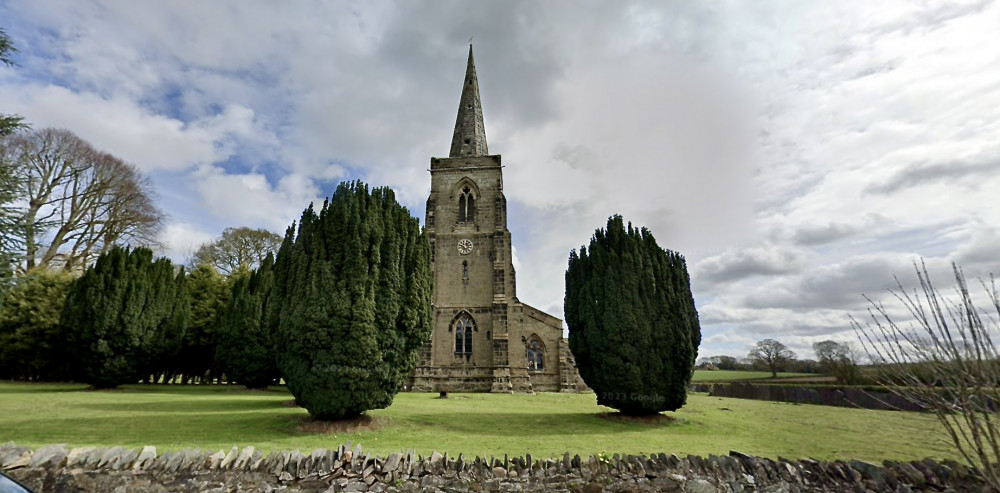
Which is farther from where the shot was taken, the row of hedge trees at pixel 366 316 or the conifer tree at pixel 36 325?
the conifer tree at pixel 36 325

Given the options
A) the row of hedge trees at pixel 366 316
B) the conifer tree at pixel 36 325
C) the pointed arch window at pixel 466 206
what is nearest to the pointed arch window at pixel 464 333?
the pointed arch window at pixel 466 206

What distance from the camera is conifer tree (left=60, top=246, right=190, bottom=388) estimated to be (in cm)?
2081

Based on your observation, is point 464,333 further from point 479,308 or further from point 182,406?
point 182,406

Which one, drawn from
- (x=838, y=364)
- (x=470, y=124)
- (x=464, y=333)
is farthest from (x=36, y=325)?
(x=838, y=364)

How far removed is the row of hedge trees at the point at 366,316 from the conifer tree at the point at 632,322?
37 mm

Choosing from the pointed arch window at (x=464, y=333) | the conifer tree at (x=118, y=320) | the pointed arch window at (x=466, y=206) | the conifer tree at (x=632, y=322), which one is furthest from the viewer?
the pointed arch window at (x=466, y=206)

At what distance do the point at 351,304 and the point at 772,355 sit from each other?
46.1 meters

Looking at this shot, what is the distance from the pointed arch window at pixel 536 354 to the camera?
3156cm

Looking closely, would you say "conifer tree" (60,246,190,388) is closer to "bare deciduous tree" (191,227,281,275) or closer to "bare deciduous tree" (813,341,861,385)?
"bare deciduous tree" (191,227,281,275)

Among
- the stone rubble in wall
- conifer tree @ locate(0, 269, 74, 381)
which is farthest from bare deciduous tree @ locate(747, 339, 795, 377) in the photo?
conifer tree @ locate(0, 269, 74, 381)

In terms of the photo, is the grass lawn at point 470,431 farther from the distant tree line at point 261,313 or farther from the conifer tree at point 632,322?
the distant tree line at point 261,313

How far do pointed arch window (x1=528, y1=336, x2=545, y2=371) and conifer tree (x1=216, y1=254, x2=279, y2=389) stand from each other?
1652 cm

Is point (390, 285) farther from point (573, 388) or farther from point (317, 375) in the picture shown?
point (573, 388)

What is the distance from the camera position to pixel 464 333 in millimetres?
31438
